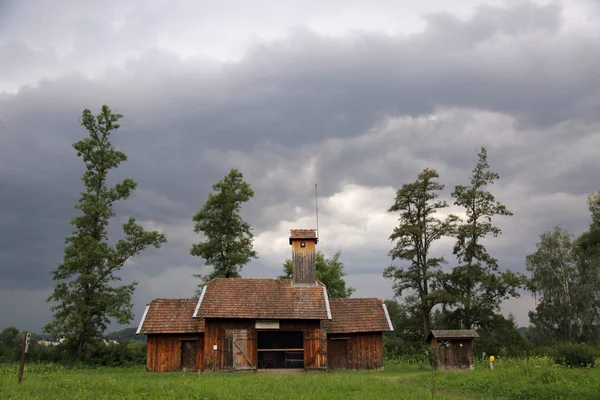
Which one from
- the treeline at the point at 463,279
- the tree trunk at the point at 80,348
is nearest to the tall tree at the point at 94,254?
the tree trunk at the point at 80,348

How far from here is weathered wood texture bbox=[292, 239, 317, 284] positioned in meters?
34.1

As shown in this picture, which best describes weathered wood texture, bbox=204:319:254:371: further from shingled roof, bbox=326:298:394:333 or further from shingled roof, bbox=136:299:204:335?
shingled roof, bbox=326:298:394:333

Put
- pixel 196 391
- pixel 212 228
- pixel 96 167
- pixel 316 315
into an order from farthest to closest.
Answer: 1. pixel 212 228
2. pixel 96 167
3. pixel 316 315
4. pixel 196 391

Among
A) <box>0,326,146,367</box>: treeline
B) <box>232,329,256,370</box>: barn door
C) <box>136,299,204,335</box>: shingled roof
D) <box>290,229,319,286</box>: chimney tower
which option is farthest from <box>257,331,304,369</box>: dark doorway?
<box>0,326,146,367</box>: treeline

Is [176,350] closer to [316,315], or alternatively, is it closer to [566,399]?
[316,315]

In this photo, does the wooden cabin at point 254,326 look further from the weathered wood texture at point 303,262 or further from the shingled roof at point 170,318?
the weathered wood texture at point 303,262

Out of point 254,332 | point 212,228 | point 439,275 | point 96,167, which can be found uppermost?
point 96,167

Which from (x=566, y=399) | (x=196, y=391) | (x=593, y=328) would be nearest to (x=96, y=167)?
(x=196, y=391)

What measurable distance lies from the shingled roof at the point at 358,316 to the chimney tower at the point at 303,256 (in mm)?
2344

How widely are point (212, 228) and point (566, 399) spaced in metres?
30.5

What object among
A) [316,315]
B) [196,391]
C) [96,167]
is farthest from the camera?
[96,167]

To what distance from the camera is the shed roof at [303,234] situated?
115ft

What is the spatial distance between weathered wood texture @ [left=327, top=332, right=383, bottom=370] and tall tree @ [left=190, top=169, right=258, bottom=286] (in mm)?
Result: 13212

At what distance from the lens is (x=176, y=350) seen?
31.1 meters
